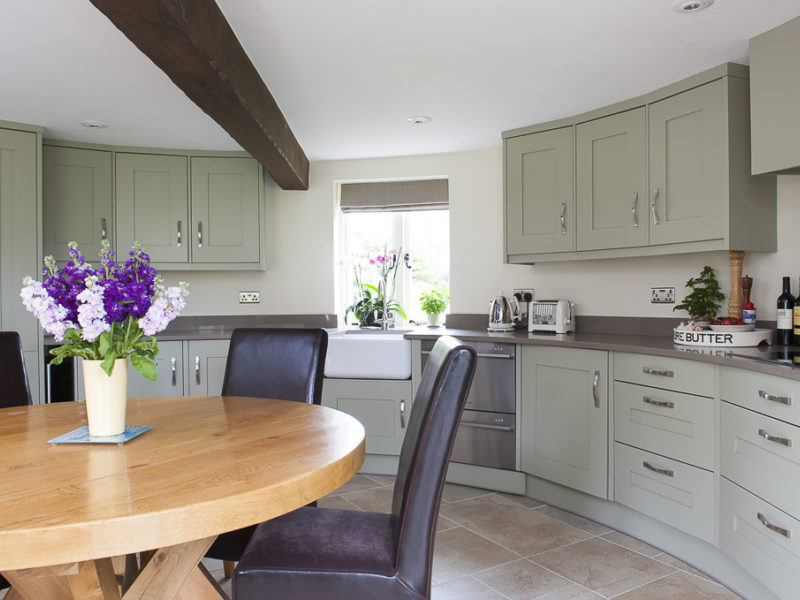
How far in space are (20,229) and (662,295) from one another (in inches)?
143

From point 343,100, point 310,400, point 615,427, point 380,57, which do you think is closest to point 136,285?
point 310,400

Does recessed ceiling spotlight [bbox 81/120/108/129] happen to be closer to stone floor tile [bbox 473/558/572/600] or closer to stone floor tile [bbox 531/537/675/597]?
stone floor tile [bbox 473/558/572/600]

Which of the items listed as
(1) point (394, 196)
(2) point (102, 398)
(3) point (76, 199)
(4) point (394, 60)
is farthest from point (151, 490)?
(1) point (394, 196)

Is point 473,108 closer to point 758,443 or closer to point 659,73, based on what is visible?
point 659,73

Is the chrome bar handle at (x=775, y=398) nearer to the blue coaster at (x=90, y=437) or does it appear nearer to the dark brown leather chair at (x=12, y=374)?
the blue coaster at (x=90, y=437)

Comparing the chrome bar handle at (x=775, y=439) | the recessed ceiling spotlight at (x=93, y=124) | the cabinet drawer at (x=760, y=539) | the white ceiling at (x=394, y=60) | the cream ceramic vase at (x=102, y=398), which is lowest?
the cabinet drawer at (x=760, y=539)

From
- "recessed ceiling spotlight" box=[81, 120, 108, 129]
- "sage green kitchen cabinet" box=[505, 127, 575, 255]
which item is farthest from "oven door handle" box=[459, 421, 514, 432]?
"recessed ceiling spotlight" box=[81, 120, 108, 129]

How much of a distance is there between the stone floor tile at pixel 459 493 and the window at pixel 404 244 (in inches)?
52.6

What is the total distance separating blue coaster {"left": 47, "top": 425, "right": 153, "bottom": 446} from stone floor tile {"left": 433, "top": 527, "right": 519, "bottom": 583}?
134cm

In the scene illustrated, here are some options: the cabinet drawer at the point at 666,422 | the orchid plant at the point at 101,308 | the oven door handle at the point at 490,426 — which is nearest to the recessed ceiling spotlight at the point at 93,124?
the orchid plant at the point at 101,308

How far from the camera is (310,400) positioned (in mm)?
2098

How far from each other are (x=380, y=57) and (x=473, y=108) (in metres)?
0.81

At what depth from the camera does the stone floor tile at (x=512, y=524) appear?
100 inches

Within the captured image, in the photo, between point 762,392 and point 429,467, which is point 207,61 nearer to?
point 429,467
